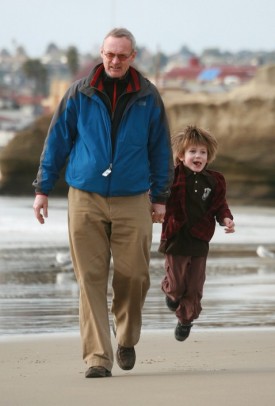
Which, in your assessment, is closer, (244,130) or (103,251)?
(103,251)

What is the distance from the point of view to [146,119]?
748 cm

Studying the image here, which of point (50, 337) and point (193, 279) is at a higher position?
point (193, 279)

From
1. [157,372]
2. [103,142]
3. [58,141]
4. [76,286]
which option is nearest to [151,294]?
[76,286]

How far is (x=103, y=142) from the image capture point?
7.38m

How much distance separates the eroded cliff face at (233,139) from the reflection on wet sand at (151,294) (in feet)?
51.5

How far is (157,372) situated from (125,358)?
0.65 feet

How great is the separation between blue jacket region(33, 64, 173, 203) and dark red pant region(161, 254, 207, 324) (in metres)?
0.96

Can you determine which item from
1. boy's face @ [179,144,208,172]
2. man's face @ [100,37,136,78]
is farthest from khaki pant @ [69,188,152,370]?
boy's face @ [179,144,208,172]

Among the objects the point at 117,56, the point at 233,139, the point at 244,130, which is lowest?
the point at 233,139

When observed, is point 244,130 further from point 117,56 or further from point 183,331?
point 117,56

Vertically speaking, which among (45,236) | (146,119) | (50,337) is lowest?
(45,236)

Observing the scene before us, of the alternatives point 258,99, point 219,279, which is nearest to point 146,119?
point 219,279

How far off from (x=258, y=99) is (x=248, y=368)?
27.3 m

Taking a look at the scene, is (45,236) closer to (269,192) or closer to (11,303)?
(11,303)
